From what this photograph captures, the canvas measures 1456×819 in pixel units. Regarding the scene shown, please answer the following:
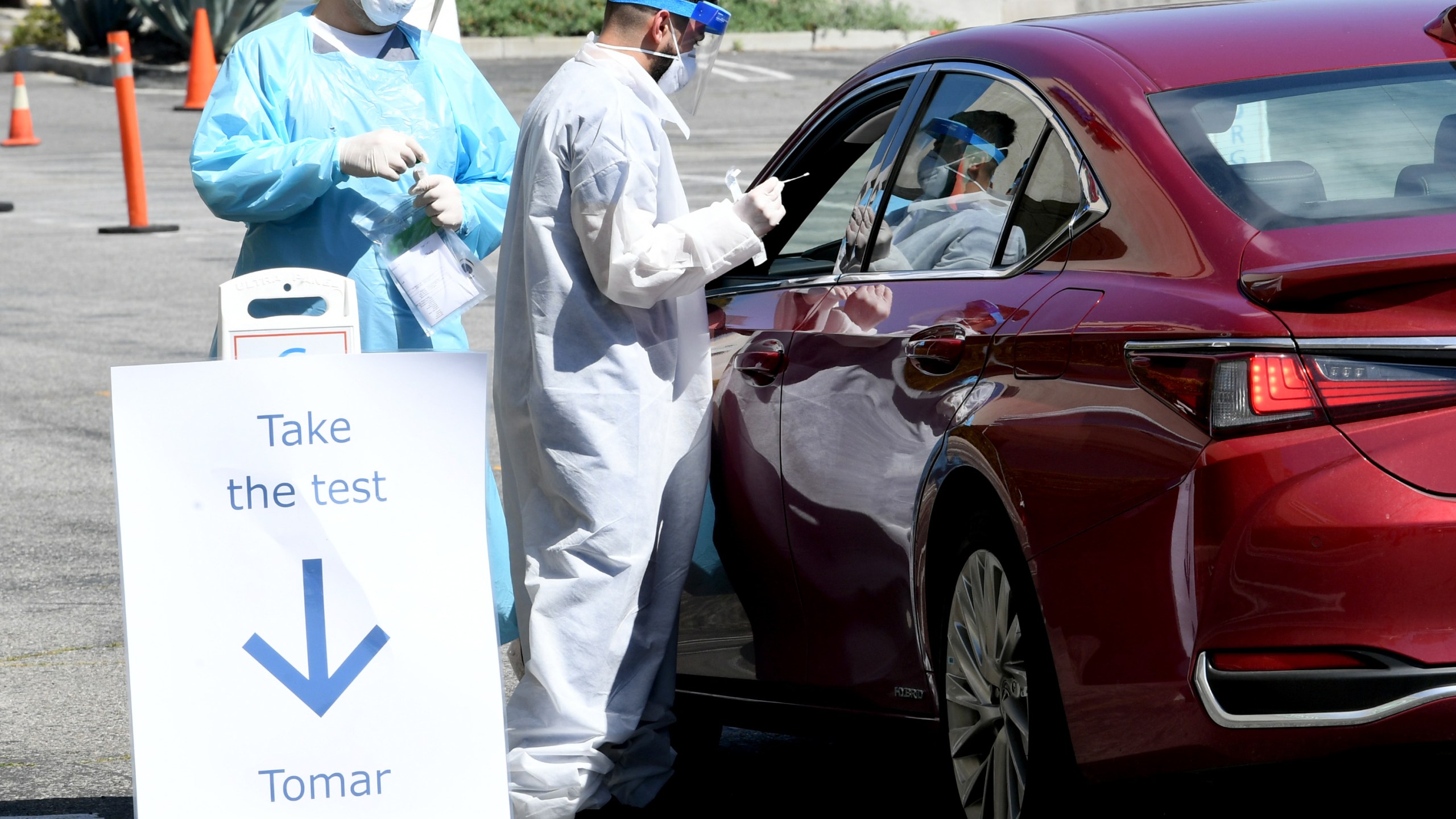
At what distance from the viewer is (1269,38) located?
12.0 feet

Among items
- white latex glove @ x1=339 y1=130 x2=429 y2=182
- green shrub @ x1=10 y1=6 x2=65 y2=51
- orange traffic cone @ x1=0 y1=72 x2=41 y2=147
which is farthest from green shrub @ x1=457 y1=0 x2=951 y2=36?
white latex glove @ x1=339 y1=130 x2=429 y2=182

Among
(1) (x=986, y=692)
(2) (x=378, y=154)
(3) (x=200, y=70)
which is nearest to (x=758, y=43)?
(3) (x=200, y=70)

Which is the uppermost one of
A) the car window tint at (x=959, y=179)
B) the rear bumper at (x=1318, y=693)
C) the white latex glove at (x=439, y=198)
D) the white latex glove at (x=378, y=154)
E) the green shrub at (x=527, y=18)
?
→ the car window tint at (x=959, y=179)

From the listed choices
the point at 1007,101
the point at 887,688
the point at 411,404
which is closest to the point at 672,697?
the point at 887,688

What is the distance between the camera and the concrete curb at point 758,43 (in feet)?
98.2

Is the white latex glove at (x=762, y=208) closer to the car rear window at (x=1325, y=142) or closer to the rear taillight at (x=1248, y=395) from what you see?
the car rear window at (x=1325, y=142)

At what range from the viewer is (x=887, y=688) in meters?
3.97

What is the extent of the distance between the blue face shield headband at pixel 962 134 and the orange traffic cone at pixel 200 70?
20.8m

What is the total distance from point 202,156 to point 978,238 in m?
1.84

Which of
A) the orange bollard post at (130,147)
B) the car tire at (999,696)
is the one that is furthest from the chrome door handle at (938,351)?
the orange bollard post at (130,147)

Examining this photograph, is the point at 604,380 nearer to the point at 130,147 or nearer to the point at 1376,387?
the point at 1376,387

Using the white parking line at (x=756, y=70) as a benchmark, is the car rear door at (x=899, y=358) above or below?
above

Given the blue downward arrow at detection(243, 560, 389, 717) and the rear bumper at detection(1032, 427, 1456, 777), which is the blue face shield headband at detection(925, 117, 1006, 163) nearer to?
the rear bumper at detection(1032, 427, 1456, 777)

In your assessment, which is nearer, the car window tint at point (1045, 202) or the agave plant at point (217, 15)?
the car window tint at point (1045, 202)
